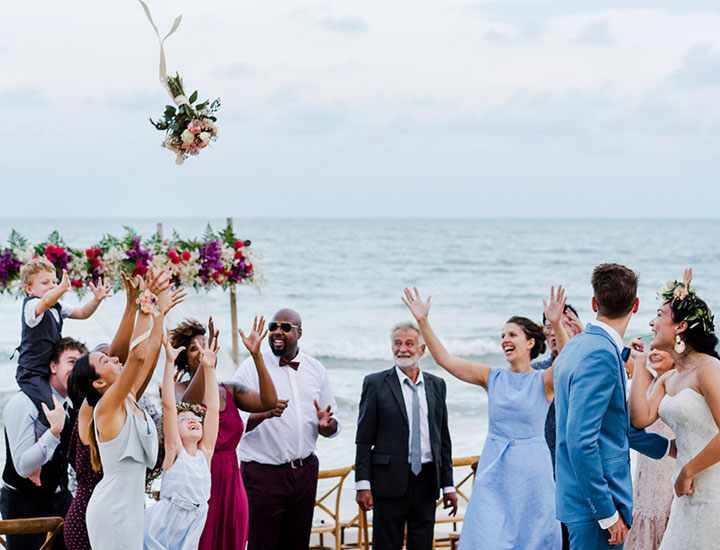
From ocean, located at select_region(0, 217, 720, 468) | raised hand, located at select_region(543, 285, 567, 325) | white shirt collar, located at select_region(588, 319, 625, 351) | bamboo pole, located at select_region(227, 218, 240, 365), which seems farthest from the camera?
ocean, located at select_region(0, 217, 720, 468)

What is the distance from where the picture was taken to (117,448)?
157 inches

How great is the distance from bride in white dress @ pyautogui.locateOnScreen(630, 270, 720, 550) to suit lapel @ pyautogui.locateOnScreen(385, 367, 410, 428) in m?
1.53

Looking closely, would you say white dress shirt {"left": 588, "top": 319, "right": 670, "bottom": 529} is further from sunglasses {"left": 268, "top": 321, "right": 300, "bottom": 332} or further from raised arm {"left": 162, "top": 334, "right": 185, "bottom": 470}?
sunglasses {"left": 268, "top": 321, "right": 300, "bottom": 332}

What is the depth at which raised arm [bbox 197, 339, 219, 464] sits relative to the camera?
457 cm

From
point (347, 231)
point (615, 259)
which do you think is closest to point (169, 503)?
point (615, 259)

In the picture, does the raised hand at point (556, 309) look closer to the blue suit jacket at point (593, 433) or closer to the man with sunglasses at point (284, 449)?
the blue suit jacket at point (593, 433)

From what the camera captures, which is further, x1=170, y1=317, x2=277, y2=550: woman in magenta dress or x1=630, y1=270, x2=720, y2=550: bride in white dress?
x1=170, y1=317, x2=277, y2=550: woman in magenta dress

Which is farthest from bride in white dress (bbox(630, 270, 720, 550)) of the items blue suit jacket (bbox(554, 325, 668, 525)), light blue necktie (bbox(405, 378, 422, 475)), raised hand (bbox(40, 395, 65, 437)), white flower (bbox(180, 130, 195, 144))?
raised hand (bbox(40, 395, 65, 437))

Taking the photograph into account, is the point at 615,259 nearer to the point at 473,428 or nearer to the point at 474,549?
the point at 473,428

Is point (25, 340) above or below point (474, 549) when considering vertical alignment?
above

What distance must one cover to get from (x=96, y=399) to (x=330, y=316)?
23102mm

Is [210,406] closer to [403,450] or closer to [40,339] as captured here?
[403,450]

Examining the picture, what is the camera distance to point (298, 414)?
18.5 ft

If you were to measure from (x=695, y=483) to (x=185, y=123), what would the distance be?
3.22 metres
